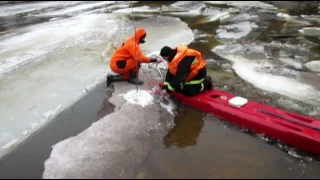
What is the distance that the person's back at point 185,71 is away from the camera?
202 inches

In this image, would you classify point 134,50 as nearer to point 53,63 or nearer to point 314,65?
point 53,63

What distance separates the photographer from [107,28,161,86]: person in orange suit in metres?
6.09

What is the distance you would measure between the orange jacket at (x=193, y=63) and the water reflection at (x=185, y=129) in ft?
1.93

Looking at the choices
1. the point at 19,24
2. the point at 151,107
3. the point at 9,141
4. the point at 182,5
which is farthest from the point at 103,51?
the point at 182,5

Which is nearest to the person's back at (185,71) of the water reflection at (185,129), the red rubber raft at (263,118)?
the red rubber raft at (263,118)

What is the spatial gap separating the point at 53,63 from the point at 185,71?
14.2 feet

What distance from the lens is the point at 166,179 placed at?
3.60 metres

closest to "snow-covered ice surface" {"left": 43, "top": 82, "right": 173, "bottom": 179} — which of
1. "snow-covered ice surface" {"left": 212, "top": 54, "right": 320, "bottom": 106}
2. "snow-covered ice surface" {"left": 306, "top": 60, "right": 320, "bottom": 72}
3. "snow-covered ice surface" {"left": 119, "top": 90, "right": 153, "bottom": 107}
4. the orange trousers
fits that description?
"snow-covered ice surface" {"left": 119, "top": 90, "right": 153, "bottom": 107}

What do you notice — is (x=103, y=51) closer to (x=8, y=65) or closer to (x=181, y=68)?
(x=8, y=65)

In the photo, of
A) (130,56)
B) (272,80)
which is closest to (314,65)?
(272,80)

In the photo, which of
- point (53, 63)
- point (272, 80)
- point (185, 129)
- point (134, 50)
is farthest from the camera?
point (53, 63)

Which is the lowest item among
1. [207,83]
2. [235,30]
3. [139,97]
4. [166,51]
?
[235,30]

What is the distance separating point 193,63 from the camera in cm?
524

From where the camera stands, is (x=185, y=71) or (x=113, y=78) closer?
(x=185, y=71)
